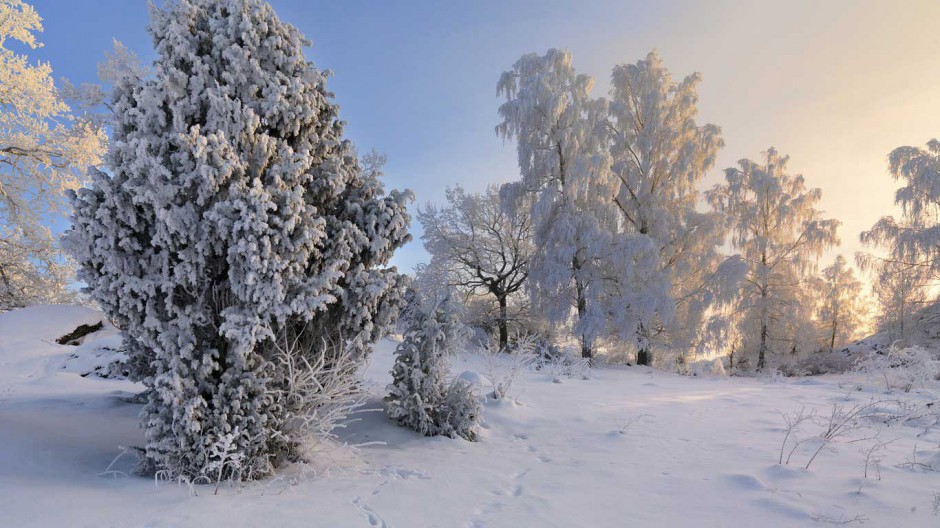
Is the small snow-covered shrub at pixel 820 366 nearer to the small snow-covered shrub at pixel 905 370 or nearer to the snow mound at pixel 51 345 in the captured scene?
the small snow-covered shrub at pixel 905 370

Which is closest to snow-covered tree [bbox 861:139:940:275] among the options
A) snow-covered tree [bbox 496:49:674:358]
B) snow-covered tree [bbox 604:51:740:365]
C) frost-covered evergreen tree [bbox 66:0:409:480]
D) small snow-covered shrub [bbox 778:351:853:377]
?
small snow-covered shrub [bbox 778:351:853:377]

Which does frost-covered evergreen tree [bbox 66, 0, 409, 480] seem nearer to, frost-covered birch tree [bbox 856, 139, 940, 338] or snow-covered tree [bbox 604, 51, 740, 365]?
snow-covered tree [bbox 604, 51, 740, 365]

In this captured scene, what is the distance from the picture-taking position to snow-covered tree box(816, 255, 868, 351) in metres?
26.4

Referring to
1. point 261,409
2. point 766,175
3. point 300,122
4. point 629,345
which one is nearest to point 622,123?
point 766,175

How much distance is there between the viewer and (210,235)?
4051mm

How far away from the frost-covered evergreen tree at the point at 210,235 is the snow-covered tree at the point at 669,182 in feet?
43.6

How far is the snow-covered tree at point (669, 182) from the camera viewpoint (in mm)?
15789

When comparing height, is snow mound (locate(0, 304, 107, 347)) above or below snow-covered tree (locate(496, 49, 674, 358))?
below

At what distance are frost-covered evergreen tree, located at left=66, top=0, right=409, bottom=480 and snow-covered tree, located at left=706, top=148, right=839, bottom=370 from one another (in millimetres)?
16010

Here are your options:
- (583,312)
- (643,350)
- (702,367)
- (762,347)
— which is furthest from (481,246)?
(762,347)

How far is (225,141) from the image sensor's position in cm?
395

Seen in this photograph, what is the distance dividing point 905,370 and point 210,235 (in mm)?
11564

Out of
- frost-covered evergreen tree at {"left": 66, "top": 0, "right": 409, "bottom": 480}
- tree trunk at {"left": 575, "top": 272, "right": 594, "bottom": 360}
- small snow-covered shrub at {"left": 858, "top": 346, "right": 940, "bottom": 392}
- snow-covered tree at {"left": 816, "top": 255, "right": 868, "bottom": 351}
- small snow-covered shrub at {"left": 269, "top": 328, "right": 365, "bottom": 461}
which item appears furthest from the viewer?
snow-covered tree at {"left": 816, "top": 255, "right": 868, "bottom": 351}

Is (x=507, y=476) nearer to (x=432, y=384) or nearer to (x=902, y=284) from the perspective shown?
(x=432, y=384)
